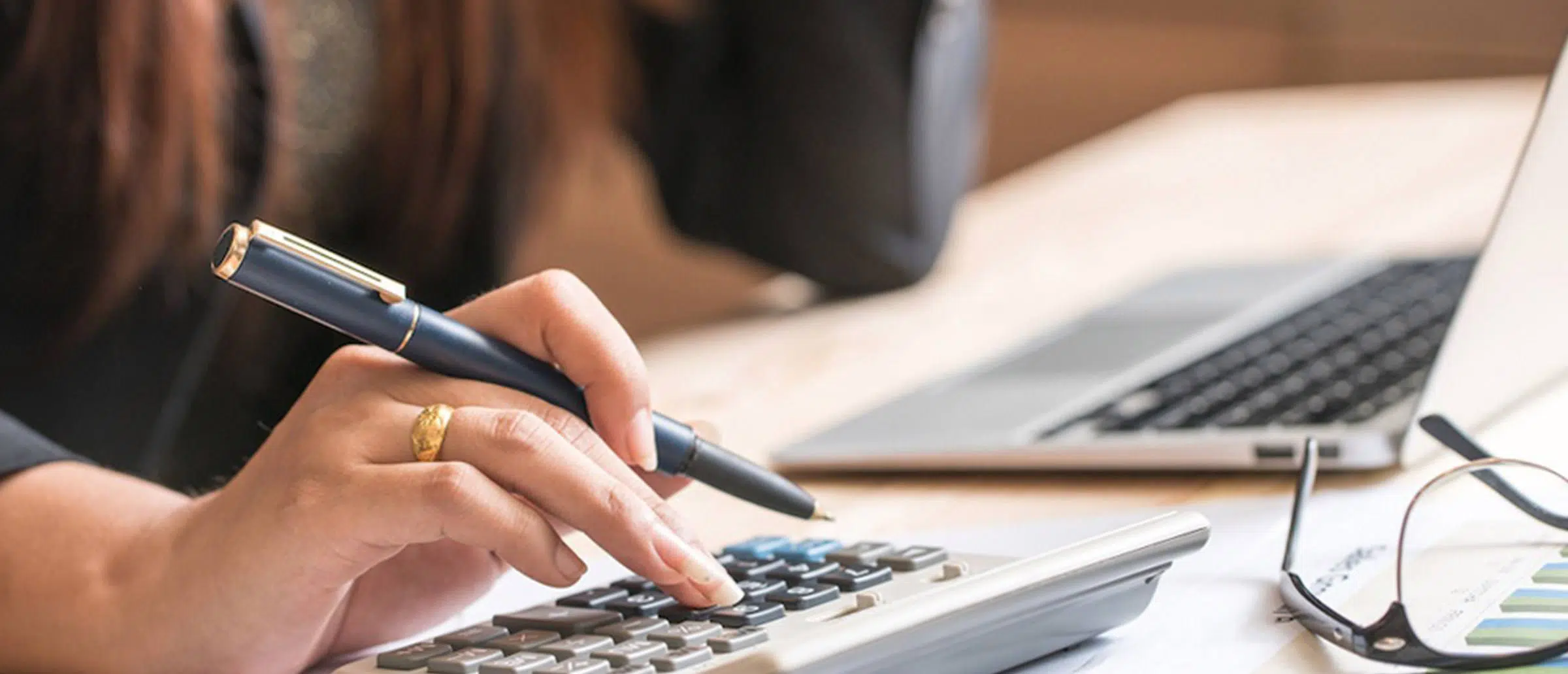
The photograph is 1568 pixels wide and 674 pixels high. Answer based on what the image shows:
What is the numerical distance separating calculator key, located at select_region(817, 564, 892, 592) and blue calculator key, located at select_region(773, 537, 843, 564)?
0.07 ft

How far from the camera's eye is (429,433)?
43 cm

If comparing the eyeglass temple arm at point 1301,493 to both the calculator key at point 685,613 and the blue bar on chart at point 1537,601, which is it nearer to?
the blue bar on chart at point 1537,601

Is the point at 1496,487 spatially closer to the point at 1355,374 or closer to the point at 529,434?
A: the point at 1355,374

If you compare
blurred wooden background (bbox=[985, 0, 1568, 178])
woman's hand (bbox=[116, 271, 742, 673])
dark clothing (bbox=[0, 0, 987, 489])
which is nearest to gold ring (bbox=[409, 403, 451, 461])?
woman's hand (bbox=[116, 271, 742, 673])

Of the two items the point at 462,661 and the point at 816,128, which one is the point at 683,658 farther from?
the point at 816,128

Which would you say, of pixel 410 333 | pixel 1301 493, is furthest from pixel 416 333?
pixel 1301 493

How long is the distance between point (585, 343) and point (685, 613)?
0.08 m

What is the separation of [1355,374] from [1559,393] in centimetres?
7

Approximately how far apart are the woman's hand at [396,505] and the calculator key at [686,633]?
0.02 m

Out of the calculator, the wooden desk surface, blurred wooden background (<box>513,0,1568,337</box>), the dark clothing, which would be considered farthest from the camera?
blurred wooden background (<box>513,0,1568,337</box>)

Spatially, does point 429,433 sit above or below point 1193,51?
below

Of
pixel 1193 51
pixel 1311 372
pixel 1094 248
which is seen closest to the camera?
pixel 1311 372

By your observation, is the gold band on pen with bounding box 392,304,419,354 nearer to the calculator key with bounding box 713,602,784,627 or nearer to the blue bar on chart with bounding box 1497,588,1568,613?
the calculator key with bounding box 713,602,784,627

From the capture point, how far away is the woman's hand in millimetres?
417
